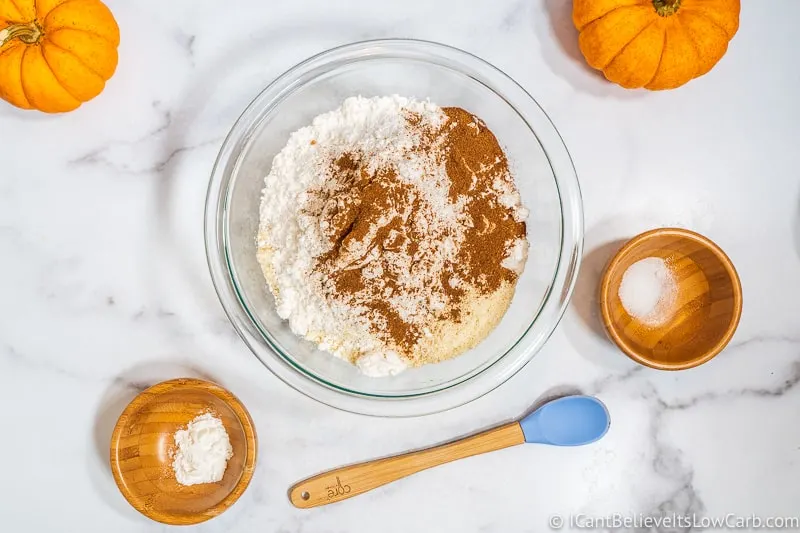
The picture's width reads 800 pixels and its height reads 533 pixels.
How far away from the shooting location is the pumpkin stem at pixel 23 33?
1604mm

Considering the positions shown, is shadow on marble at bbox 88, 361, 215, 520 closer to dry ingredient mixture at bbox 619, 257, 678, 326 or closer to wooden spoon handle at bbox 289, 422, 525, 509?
wooden spoon handle at bbox 289, 422, 525, 509

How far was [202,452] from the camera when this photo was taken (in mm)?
1762

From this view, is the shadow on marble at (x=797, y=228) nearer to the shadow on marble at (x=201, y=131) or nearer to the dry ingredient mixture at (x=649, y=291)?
the dry ingredient mixture at (x=649, y=291)

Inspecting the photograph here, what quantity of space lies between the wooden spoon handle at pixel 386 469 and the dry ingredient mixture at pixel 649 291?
487 mm

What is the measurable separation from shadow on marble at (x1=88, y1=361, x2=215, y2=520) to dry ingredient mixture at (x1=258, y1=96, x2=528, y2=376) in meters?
0.43

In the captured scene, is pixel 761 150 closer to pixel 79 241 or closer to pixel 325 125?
pixel 325 125

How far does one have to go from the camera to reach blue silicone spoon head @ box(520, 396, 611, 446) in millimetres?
1821

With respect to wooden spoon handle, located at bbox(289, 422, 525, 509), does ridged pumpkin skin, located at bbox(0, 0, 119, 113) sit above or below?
above

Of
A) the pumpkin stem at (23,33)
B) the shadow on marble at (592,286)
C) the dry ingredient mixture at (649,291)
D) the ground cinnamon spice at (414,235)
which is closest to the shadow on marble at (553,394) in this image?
the shadow on marble at (592,286)

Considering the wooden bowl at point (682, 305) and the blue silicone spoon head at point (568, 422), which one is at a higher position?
the wooden bowl at point (682, 305)

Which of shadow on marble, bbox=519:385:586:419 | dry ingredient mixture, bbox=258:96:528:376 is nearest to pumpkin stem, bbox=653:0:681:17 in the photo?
dry ingredient mixture, bbox=258:96:528:376

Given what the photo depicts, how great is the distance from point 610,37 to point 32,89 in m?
1.56

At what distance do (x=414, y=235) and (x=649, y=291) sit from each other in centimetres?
77

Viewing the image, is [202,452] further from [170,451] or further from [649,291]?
[649,291]
